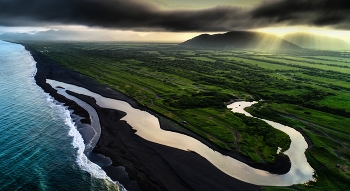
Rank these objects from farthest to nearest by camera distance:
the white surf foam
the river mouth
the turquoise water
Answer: the river mouth, the white surf foam, the turquoise water

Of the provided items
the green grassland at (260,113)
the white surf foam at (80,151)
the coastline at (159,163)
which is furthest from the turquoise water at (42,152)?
the green grassland at (260,113)

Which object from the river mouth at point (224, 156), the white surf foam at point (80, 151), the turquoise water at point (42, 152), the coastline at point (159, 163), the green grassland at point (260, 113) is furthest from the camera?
the green grassland at point (260, 113)

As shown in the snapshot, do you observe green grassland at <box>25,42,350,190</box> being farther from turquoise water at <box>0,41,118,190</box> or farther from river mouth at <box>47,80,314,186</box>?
turquoise water at <box>0,41,118,190</box>

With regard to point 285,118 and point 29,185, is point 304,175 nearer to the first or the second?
point 285,118

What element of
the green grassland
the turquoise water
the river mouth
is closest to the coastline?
the river mouth

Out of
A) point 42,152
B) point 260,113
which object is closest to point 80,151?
point 42,152

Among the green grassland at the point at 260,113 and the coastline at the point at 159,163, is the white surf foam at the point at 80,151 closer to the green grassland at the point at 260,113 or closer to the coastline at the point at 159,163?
the coastline at the point at 159,163
